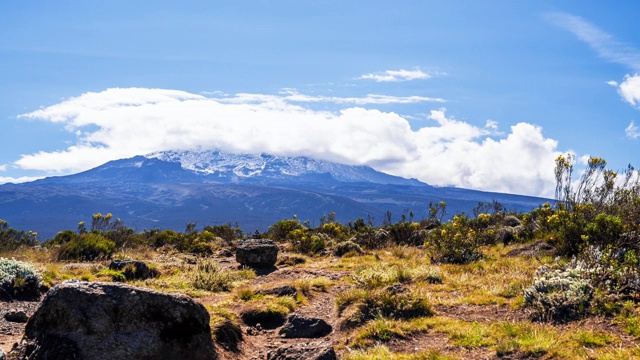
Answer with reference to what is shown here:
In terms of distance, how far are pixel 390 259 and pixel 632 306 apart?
13.2 metres

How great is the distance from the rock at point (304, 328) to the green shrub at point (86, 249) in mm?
14731

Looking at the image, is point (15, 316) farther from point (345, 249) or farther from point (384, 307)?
point (345, 249)

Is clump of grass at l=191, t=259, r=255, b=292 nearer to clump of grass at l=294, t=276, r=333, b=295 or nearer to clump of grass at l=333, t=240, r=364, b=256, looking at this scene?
clump of grass at l=294, t=276, r=333, b=295

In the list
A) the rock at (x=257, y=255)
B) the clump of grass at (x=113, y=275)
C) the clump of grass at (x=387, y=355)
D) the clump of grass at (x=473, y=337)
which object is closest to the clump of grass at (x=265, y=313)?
the clump of grass at (x=387, y=355)

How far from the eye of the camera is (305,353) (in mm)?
8008

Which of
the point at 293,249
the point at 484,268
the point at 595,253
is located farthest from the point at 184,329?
the point at 293,249

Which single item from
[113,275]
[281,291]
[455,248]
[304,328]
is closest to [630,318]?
[304,328]

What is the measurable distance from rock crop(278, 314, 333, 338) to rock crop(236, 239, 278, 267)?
1049 centimetres

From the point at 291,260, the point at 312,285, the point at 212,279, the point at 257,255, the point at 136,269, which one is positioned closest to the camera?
the point at 312,285

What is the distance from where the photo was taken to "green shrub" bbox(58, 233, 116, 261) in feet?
70.7

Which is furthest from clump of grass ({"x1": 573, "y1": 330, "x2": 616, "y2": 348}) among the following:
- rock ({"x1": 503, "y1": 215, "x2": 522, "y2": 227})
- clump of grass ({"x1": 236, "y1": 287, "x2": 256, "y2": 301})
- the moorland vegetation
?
rock ({"x1": 503, "y1": 215, "x2": 522, "y2": 227})

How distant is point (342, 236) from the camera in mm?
32188

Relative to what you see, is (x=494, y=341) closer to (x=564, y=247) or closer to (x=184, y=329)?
(x=184, y=329)

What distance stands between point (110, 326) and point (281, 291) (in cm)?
732
